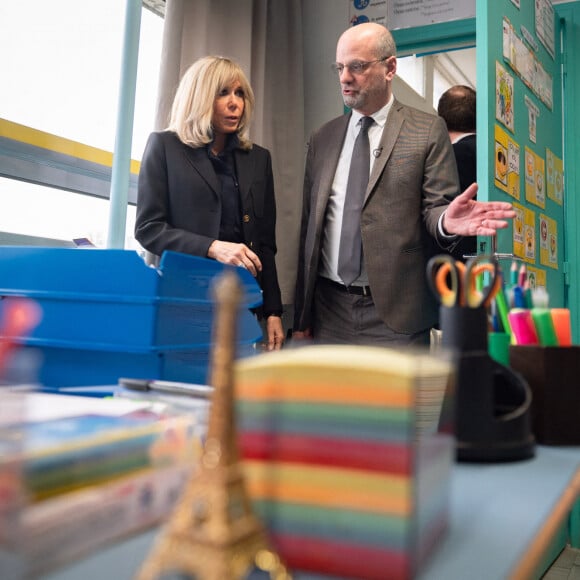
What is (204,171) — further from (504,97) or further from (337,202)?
(504,97)

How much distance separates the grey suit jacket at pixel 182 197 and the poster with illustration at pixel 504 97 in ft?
2.81

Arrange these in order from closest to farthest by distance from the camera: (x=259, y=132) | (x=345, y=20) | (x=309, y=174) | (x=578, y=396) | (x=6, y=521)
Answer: (x=6, y=521)
(x=578, y=396)
(x=309, y=174)
(x=259, y=132)
(x=345, y=20)

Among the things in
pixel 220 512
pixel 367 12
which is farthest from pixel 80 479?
pixel 367 12

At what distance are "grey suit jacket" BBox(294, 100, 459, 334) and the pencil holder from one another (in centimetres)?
122

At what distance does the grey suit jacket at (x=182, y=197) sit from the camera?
173 centimetres

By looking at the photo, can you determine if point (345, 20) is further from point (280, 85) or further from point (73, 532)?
point (73, 532)

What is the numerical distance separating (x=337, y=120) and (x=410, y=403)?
195 centimetres

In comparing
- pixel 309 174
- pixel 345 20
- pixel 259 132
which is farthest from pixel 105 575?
pixel 345 20

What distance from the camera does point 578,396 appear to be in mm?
766

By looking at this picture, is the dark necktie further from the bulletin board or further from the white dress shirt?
the bulletin board

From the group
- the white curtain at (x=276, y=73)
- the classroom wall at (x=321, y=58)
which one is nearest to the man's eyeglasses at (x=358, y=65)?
the white curtain at (x=276, y=73)

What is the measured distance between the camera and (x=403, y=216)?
1928mm

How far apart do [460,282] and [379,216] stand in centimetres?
129

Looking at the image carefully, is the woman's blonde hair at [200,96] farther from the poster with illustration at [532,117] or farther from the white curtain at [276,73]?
the poster with illustration at [532,117]
